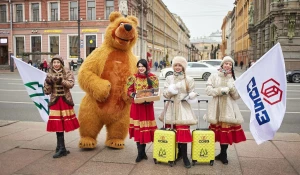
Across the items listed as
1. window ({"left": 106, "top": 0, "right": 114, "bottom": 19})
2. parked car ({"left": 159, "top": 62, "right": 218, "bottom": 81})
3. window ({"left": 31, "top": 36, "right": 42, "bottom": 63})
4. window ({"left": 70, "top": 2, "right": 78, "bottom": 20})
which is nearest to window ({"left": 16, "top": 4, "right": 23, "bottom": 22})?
window ({"left": 31, "top": 36, "right": 42, "bottom": 63})

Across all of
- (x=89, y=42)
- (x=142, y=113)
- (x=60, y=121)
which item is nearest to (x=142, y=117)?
(x=142, y=113)

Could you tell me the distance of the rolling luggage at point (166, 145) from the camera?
14.9 feet

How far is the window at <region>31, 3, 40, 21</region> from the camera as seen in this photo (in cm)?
3559

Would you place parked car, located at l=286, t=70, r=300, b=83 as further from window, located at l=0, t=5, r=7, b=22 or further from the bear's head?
window, located at l=0, t=5, r=7, b=22

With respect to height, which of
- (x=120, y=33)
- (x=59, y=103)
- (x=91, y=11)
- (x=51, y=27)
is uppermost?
(x=91, y=11)

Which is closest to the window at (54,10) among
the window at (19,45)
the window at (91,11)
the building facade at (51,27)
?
the building facade at (51,27)

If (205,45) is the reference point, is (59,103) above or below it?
below

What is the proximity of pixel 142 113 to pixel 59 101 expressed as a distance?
139 cm

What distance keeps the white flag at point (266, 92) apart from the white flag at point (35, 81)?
3426 millimetres

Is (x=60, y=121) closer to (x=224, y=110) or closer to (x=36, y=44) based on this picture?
(x=224, y=110)

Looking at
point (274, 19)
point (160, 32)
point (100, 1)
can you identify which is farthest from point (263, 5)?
point (160, 32)

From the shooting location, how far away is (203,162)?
4699 mm

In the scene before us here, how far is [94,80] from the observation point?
16.8ft

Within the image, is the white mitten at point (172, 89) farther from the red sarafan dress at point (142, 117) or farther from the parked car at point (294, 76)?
the parked car at point (294, 76)
